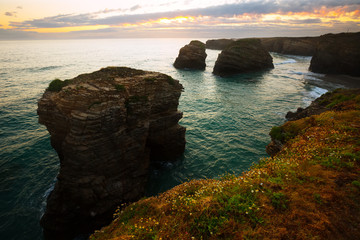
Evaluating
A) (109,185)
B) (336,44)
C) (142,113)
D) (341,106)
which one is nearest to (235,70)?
(336,44)

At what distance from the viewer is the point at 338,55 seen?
68.9m

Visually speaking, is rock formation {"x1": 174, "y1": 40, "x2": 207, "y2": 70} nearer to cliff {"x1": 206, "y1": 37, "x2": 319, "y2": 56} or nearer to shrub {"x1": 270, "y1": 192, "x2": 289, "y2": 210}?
cliff {"x1": 206, "y1": 37, "x2": 319, "y2": 56}

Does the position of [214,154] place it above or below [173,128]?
below

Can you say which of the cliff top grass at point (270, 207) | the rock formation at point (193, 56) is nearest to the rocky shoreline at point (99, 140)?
the cliff top grass at point (270, 207)

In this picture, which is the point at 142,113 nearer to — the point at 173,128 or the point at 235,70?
the point at 173,128

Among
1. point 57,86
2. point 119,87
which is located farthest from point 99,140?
point 57,86

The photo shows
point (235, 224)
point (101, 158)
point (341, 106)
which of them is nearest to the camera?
point (235, 224)

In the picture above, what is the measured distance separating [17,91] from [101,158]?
160 feet

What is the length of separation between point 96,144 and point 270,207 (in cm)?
1298

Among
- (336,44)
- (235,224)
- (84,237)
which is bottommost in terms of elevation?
(84,237)

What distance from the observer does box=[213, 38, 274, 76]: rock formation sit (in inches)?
2886

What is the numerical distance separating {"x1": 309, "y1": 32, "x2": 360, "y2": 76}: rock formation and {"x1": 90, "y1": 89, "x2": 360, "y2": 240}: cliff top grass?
79225 mm

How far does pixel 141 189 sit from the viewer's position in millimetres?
18062

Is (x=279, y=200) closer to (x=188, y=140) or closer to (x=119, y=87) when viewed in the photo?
(x=119, y=87)
